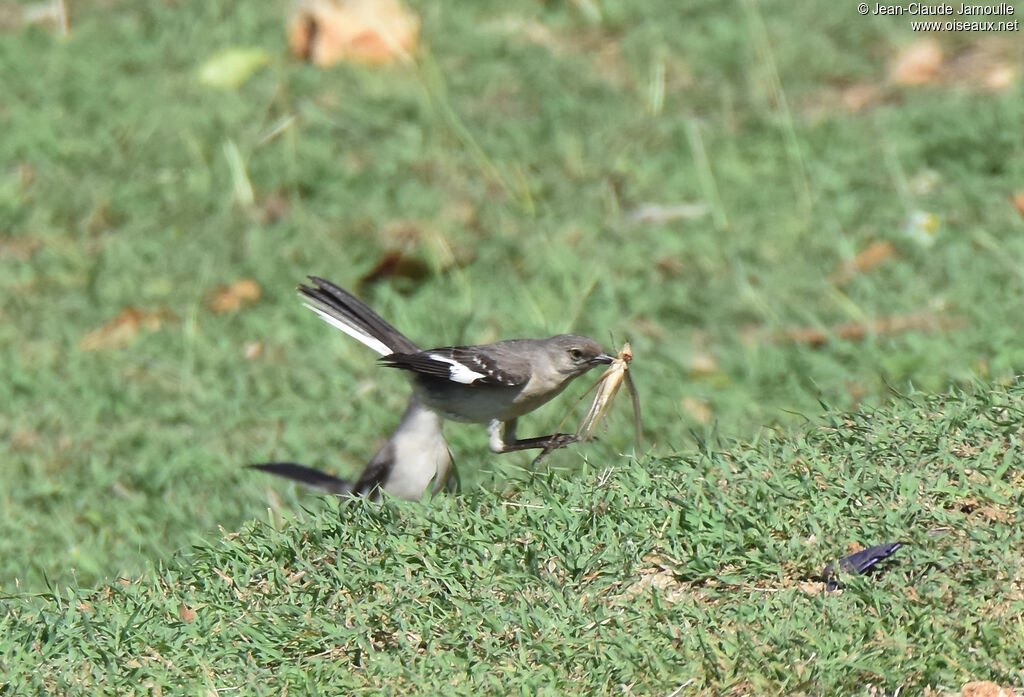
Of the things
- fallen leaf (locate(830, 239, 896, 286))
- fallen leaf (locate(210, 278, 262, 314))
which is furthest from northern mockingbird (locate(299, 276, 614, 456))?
fallen leaf (locate(830, 239, 896, 286))

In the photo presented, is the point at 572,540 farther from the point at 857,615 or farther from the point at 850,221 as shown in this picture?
the point at 850,221

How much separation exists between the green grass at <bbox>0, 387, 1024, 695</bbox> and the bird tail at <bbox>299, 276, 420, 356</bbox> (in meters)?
1.03

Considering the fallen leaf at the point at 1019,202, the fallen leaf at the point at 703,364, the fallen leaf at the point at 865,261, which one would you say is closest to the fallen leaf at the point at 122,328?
the fallen leaf at the point at 703,364

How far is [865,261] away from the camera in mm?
7223

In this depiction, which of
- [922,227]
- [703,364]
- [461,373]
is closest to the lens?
[461,373]

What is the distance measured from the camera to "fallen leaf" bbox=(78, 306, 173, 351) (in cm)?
723

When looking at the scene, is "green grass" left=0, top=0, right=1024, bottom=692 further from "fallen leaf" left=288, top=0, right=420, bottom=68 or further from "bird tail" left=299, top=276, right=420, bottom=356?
"bird tail" left=299, top=276, right=420, bottom=356

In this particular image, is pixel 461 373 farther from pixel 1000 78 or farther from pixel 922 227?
pixel 1000 78

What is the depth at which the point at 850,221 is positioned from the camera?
7.51 m

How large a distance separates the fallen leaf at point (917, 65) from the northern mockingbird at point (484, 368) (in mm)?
4139

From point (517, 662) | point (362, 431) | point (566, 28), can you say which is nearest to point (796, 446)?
point (517, 662)

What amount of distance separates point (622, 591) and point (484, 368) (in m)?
1.33

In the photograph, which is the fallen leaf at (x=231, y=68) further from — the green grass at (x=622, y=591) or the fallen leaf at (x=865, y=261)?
the green grass at (x=622, y=591)

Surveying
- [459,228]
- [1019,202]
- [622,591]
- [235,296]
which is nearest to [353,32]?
[459,228]
